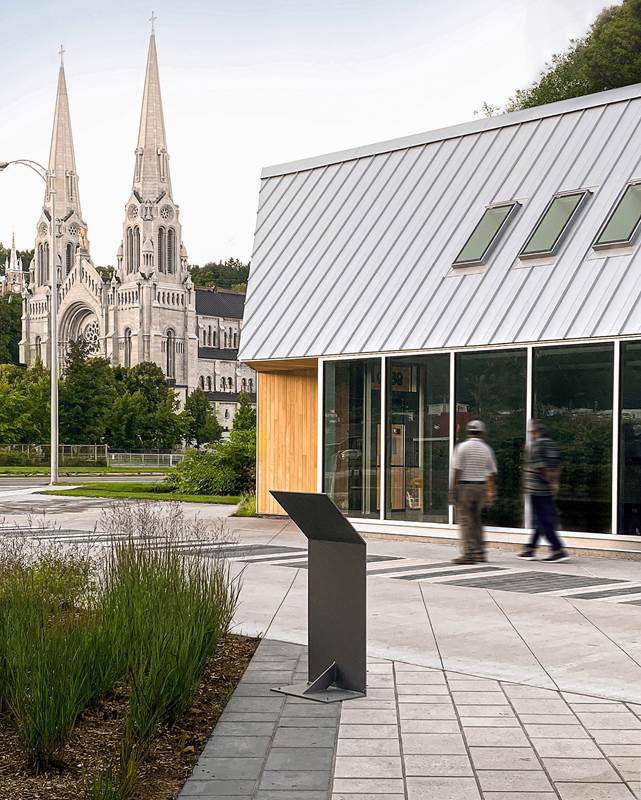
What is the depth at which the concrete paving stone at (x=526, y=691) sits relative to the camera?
24.0 feet

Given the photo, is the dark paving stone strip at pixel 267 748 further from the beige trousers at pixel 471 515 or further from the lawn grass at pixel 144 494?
the lawn grass at pixel 144 494

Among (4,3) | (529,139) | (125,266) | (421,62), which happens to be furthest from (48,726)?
(125,266)

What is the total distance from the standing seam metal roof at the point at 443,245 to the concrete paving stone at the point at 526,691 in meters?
8.74

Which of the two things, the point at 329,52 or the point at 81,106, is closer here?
the point at 329,52

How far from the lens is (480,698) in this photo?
23.9 ft

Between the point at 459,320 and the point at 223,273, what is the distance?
161 m

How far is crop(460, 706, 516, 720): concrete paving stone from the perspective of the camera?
6824 millimetres

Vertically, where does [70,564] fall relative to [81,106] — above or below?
below

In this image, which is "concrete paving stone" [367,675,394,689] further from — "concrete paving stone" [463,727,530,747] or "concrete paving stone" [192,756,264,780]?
"concrete paving stone" [192,756,264,780]

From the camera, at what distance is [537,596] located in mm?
11875

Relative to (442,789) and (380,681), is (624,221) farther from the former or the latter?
(442,789)

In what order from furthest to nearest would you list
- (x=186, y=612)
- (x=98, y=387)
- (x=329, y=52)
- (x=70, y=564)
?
(x=98, y=387) → (x=329, y=52) → (x=70, y=564) → (x=186, y=612)

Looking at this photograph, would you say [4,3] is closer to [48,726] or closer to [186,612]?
[186,612]

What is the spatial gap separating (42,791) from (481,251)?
14.4m
